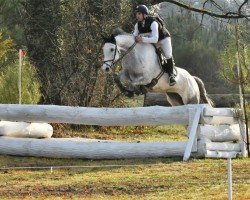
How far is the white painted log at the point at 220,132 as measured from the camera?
1010 centimetres

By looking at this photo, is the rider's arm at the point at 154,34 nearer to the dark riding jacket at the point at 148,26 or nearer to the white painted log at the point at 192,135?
→ the dark riding jacket at the point at 148,26

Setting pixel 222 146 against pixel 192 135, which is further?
pixel 222 146

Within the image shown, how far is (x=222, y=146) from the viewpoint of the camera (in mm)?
10328

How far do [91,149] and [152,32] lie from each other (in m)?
1.97

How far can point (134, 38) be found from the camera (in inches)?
394

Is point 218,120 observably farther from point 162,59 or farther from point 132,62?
point 132,62

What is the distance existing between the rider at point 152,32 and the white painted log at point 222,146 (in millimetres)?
1223

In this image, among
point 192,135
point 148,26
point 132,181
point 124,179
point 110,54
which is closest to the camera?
point 132,181

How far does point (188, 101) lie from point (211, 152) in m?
1.74

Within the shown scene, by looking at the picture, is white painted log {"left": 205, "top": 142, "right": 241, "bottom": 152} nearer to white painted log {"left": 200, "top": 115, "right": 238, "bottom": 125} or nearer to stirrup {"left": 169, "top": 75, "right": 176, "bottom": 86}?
white painted log {"left": 200, "top": 115, "right": 238, "bottom": 125}

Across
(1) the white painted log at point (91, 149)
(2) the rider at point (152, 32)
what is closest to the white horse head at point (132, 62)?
(2) the rider at point (152, 32)

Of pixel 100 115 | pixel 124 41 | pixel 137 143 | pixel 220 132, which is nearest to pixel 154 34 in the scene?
pixel 124 41

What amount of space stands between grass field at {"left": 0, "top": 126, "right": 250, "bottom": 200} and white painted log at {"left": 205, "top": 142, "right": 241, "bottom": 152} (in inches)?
11.7

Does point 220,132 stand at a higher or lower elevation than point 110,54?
lower
